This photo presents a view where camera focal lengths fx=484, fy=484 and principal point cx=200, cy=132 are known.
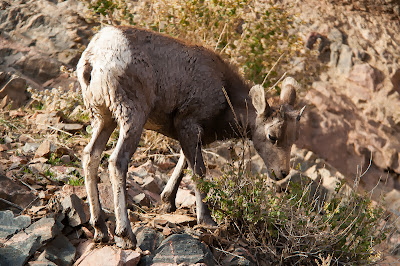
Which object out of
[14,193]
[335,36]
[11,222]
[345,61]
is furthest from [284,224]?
[335,36]

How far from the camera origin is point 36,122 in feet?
27.4

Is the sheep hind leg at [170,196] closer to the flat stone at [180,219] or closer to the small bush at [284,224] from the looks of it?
the flat stone at [180,219]

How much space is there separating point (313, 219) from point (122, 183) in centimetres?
221

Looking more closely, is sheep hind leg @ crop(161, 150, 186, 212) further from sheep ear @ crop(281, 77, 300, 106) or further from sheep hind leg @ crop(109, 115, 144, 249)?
sheep ear @ crop(281, 77, 300, 106)

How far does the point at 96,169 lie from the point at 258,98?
6.94ft

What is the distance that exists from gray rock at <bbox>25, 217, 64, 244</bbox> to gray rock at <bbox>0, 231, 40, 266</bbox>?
0.20 ft

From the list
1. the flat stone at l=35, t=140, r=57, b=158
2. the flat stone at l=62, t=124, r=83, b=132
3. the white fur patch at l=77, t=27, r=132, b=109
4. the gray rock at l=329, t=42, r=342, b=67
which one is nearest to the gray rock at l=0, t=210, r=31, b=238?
the white fur patch at l=77, t=27, r=132, b=109

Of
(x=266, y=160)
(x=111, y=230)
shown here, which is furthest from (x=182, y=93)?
(x=111, y=230)

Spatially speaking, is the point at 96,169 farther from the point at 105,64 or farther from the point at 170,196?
the point at 170,196

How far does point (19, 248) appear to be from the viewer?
469 centimetres

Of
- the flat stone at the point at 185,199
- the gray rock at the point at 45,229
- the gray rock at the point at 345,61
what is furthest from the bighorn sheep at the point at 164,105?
the gray rock at the point at 345,61

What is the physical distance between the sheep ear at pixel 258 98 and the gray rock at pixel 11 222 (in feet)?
9.55

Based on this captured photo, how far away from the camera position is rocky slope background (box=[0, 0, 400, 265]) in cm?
505

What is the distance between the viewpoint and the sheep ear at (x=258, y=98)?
5.83 meters
